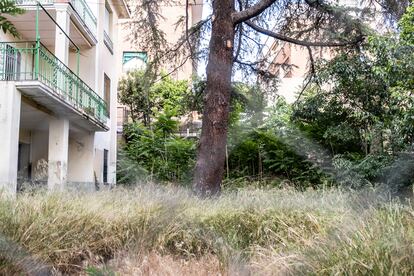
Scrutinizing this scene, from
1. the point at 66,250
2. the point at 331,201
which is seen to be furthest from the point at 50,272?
the point at 331,201

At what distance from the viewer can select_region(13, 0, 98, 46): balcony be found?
50.7 ft

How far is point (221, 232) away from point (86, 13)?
519 inches

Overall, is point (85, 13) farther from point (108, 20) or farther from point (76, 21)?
point (108, 20)

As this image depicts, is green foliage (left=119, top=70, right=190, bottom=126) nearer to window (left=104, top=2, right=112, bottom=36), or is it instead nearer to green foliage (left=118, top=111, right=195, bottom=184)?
green foliage (left=118, top=111, right=195, bottom=184)

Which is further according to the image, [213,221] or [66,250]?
[213,221]

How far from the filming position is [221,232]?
695cm

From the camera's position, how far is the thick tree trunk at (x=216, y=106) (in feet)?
40.6

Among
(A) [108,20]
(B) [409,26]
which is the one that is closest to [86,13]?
(A) [108,20]

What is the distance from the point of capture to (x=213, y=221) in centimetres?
717

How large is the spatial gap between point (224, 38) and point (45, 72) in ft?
15.7

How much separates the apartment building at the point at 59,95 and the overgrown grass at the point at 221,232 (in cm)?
362

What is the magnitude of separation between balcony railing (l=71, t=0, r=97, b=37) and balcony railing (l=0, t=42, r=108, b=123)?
2.16 m

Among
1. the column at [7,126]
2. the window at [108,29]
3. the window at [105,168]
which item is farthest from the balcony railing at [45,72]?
the window at [108,29]

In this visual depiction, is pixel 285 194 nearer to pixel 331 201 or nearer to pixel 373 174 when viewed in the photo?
pixel 331 201
